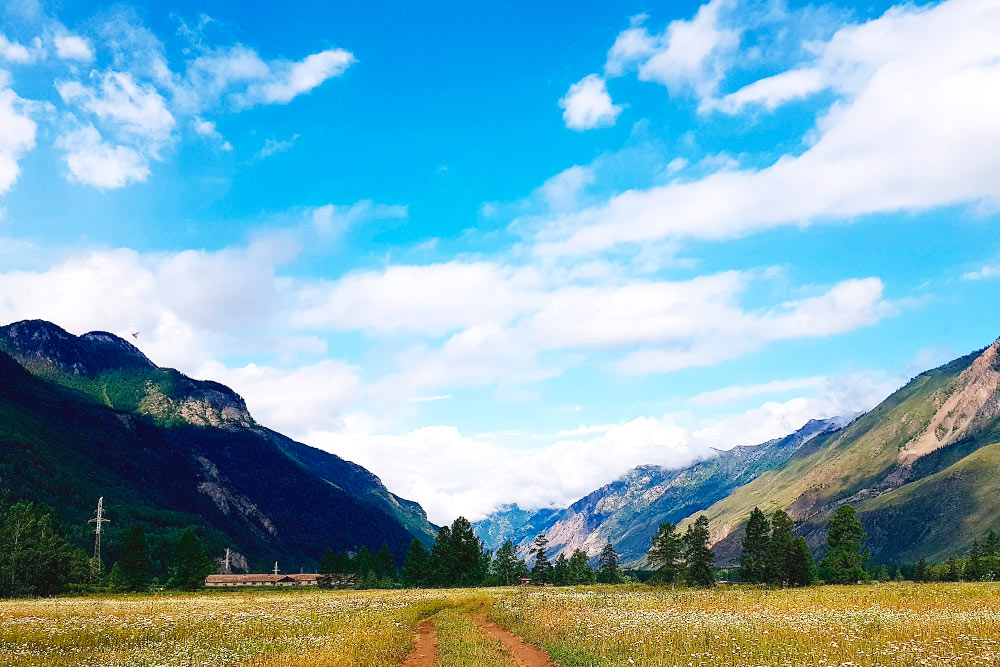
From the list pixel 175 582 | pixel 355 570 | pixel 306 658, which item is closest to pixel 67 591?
pixel 175 582

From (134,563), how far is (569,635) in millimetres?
98577

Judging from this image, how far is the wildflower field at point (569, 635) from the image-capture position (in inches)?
901

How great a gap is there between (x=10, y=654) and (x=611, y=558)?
493 feet

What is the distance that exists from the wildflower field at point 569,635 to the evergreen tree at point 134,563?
222ft

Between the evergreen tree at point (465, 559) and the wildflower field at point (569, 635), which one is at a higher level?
the wildflower field at point (569, 635)

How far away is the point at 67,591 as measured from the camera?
277 feet

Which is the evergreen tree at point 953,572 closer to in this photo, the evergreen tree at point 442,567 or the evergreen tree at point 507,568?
the evergreen tree at point 507,568

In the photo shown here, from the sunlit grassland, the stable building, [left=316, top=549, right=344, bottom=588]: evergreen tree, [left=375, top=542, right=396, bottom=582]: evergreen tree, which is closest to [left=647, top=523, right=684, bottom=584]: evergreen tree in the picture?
the sunlit grassland

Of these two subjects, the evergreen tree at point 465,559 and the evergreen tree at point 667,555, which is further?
the evergreen tree at point 465,559

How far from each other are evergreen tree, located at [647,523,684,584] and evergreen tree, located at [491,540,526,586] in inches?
1990

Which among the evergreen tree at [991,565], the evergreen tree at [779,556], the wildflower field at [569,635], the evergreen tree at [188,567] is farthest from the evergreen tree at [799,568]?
the evergreen tree at [188,567]

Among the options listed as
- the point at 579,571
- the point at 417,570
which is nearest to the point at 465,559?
the point at 417,570

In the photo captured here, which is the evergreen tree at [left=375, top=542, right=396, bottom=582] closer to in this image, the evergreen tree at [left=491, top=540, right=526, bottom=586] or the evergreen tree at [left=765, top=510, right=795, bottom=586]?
the evergreen tree at [left=491, top=540, right=526, bottom=586]

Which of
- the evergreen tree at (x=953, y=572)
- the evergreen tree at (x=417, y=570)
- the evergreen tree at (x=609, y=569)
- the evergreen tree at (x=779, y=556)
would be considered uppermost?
the evergreen tree at (x=779, y=556)
